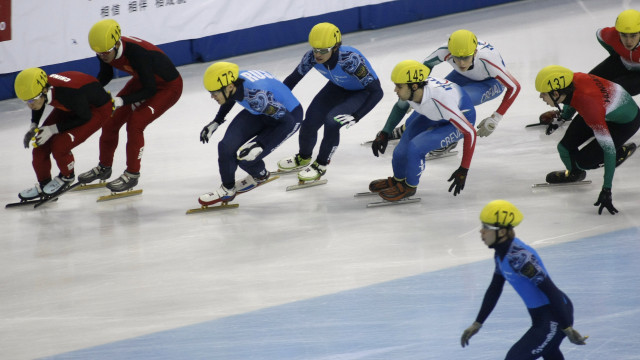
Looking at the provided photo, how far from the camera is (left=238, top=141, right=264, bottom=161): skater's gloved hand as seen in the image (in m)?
6.23

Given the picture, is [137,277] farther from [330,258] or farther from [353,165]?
[353,165]

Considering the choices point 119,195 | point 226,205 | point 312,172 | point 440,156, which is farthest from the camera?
point 440,156

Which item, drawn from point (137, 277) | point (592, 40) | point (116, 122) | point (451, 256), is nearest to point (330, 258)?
point (451, 256)

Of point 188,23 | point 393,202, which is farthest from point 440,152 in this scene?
point 188,23

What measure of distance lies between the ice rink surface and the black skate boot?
87mm

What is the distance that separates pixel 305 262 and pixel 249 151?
1.21m

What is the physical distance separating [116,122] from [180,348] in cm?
304

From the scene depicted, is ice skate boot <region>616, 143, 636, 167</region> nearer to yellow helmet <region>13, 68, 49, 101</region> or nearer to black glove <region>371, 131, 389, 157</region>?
black glove <region>371, 131, 389, 157</region>

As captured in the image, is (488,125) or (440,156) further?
(440,156)

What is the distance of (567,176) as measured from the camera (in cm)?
635

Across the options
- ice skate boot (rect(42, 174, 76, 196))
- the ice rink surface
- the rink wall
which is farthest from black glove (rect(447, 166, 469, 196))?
the rink wall

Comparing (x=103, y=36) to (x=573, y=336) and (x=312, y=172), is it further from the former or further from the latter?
(x=573, y=336)

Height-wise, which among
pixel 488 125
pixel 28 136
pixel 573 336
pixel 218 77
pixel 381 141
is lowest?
pixel 381 141

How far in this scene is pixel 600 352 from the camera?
3934mm
